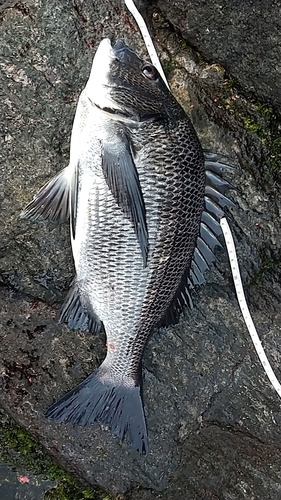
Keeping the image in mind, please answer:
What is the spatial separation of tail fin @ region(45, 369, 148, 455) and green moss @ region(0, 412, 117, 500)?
530 millimetres

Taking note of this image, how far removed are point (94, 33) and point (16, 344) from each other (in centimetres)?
161

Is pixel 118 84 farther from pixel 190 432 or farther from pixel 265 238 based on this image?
pixel 190 432

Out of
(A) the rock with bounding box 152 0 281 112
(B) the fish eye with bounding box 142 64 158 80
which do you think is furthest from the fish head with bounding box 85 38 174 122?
(A) the rock with bounding box 152 0 281 112

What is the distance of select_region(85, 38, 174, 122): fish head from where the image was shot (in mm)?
2418

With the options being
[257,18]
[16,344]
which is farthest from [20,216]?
[257,18]

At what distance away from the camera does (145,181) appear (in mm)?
2432

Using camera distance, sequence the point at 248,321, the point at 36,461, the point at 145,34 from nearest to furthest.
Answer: the point at 145,34 < the point at 248,321 < the point at 36,461

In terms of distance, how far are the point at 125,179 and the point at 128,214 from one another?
0.15 meters

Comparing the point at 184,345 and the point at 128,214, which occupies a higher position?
the point at 128,214

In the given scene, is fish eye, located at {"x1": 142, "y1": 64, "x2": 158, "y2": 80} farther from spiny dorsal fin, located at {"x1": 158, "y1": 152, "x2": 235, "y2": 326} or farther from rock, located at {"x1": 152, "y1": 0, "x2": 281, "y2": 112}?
rock, located at {"x1": 152, "y1": 0, "x2": 281, "y2": 112}

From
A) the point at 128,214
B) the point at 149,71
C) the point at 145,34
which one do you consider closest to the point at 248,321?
the point at 128,214

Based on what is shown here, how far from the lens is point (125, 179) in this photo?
237cm

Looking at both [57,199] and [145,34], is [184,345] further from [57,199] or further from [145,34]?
[145,34]

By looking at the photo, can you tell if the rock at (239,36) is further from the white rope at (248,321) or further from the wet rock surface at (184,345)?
the white rope at (248,321)
